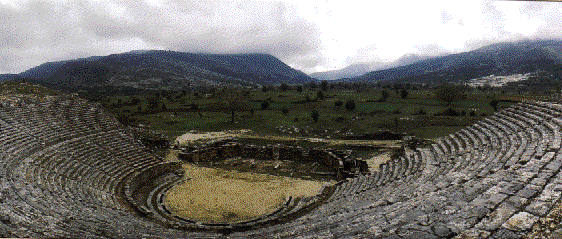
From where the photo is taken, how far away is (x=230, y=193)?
2116cm

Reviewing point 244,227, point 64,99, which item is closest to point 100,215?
point 244,227

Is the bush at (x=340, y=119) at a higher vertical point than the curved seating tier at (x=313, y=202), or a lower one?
lower

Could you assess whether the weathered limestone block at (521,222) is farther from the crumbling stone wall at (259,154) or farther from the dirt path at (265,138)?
the dirt path at (265,138)

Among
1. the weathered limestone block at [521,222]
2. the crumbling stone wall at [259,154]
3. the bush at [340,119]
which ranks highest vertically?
the weathered limestone block at [521,222]

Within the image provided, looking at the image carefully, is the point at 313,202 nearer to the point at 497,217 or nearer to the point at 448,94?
the point at 497,217

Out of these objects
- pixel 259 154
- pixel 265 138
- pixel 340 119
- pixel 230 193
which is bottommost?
pixel 230 193

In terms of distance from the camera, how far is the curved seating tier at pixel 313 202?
688 cm

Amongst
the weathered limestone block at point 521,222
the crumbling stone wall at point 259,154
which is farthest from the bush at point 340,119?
the weathered limestone block at point 521,222

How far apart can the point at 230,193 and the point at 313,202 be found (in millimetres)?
5989

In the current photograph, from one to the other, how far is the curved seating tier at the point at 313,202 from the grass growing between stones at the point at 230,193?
115cm

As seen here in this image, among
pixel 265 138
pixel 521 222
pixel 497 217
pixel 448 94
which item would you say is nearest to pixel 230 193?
pixel 497 217

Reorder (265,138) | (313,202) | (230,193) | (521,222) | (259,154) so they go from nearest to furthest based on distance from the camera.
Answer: (521,222) < (313,202) < (230,193) < (259,154) < (265,138)

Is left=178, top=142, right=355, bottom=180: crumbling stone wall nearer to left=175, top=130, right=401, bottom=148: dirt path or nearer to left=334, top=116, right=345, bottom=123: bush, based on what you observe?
left=175, top=130, right=401, bottom=148: dirt path

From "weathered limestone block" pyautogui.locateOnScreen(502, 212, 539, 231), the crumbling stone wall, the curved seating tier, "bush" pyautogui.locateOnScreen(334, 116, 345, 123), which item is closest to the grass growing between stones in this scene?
the curved seating tier
